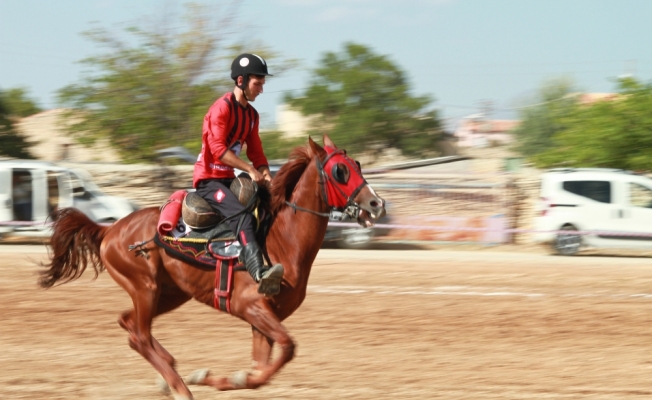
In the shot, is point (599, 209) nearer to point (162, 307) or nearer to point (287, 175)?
point (287, 175)

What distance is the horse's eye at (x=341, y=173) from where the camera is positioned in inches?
240

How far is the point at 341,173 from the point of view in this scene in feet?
20.0

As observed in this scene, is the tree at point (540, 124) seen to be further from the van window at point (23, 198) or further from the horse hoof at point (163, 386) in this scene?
the horse hoof at point (163, 386)

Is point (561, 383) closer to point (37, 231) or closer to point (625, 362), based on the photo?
point (625, 362)

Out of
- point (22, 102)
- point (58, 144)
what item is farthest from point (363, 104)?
point (22, 102)

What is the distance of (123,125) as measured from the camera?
83.1ft

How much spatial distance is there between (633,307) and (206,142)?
6865mm

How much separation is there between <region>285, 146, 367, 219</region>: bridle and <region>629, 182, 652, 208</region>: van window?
12267 mm

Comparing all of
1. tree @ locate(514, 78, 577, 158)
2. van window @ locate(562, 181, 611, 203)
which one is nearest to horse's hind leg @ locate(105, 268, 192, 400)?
van window @ locate(562, 181, 611, 203)

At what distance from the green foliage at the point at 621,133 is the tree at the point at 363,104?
37.5 ft

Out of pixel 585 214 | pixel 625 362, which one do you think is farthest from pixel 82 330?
pixel 585 214

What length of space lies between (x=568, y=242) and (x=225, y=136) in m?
12.3

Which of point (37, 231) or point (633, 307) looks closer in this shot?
point (633, 307)

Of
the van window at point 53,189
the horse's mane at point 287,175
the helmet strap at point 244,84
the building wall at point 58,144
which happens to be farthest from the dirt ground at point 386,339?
the building wall at point 58,144
